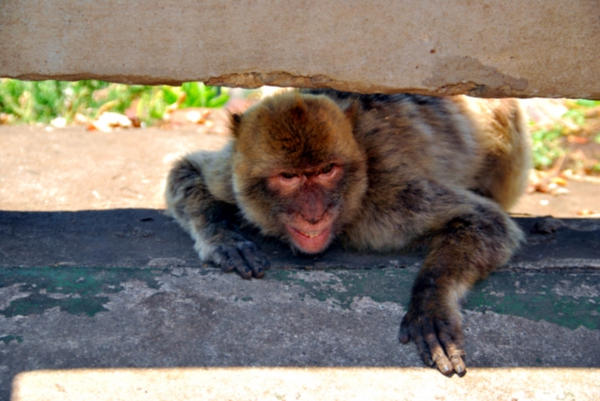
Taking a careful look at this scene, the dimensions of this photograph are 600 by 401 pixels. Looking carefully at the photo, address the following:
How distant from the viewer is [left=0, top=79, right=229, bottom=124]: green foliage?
278 inches

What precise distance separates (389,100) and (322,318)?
1637 millimetres

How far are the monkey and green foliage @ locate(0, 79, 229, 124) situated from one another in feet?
10.1

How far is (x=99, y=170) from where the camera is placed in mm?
5223

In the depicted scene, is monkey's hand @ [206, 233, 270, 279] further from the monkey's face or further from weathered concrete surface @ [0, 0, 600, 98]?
weathered concrete surface @ [0, 0, 600, 98]

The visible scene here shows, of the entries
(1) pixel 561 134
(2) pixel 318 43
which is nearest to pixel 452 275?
(2) pixel 318 43

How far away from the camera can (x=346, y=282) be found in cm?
342

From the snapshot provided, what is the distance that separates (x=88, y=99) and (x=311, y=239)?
4.57 m

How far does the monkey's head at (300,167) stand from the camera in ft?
11.5

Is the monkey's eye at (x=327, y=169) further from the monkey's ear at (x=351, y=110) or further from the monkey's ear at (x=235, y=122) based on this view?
the monkey's ear at (x=235, y=122)

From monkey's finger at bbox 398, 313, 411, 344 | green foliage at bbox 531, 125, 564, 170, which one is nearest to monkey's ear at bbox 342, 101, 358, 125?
monkey's finger at bbox 398, 313, 411, 344

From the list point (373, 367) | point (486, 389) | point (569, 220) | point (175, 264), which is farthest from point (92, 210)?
point (569, 220)

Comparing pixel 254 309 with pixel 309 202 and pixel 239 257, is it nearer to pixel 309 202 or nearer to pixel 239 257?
pixel 239 257

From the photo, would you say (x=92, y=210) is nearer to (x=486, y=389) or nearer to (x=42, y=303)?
(x=42, y=303)

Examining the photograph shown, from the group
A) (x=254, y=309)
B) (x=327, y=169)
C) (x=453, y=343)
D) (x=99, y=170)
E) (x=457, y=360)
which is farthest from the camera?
(x=99, y=170)
